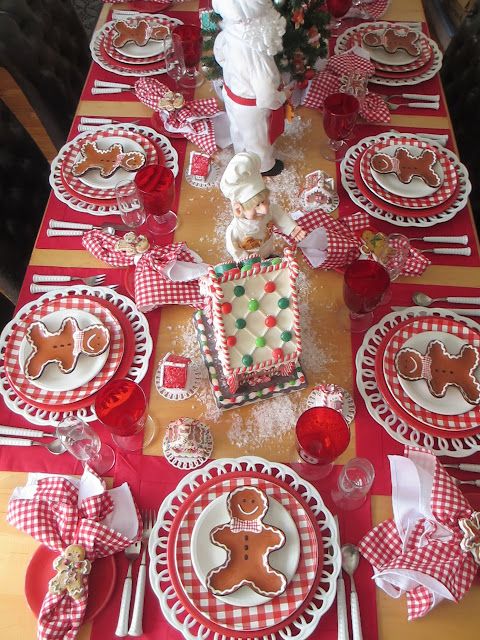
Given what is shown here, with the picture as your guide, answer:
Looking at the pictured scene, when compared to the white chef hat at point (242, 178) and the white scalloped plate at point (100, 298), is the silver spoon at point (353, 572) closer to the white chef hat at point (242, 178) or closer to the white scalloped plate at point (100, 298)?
the white scalloped plate at point (100, 298)

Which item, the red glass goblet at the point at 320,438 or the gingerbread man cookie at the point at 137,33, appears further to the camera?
the gingerbread man cookie at the point at 137,33

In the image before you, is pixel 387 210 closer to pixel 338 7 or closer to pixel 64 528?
pixel 338 7

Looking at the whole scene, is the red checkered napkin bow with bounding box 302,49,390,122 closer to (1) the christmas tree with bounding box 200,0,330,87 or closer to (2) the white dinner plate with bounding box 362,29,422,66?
(2) the white dinner plate with bounding box 362,29,422,66

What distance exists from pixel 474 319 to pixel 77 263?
94 cm

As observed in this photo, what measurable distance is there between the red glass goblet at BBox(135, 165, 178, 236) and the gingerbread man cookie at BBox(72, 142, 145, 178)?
0.07m

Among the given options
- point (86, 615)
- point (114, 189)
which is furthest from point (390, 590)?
point (114, 189)

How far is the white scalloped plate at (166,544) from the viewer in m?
0.88

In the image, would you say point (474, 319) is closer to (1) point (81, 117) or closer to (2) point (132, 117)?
(2) point (132, 117)

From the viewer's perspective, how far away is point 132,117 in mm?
1561

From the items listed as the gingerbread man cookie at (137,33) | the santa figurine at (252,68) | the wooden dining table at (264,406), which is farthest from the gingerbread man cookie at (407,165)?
the gingerbread man cookie at (137,33)

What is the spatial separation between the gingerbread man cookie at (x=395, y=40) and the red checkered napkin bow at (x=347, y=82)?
10 centimetres

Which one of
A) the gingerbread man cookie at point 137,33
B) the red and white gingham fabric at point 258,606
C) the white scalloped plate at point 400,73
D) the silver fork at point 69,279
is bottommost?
the red and white gingham fabric at point 258,606

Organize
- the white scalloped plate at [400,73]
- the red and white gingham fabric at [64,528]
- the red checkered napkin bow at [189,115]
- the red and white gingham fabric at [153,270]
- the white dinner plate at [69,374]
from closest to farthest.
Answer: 1. the red and white gingham fabric at [64,528]
2. the white dinner plate at [69,374]
3. the red and white gingham fabric at [153,270]
4. the red checkered napkin bow at [189,115]
5. the white scalloped plate at [400,73]

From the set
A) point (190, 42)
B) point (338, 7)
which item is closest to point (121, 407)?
point (190, 42)
